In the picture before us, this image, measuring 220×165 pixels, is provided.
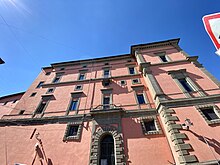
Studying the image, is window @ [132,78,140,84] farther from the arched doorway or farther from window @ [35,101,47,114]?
window @ [35,101,47,114]

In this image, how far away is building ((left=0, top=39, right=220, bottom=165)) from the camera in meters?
9.48

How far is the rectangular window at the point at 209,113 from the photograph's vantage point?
394 inches

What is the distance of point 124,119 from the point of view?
1266 centimetres

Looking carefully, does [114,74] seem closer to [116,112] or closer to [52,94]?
[116,112]

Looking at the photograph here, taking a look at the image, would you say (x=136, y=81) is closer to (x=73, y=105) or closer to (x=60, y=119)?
(x=73, y=105)

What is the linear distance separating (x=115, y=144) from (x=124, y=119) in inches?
107

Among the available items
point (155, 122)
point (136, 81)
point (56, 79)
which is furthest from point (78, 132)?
point (56, 79)

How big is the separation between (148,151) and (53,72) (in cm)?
1984

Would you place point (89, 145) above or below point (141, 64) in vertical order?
below

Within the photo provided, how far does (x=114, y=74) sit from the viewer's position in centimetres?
1970

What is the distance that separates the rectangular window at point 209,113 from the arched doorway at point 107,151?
857 centimetres

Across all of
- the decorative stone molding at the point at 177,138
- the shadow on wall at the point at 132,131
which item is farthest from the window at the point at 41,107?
the decorative stone molding at the point at 177,138

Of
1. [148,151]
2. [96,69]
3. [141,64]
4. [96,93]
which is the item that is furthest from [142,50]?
[148,151]

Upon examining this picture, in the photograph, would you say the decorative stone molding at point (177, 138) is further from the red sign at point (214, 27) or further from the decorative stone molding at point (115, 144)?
the red sign at point (214, 27)
